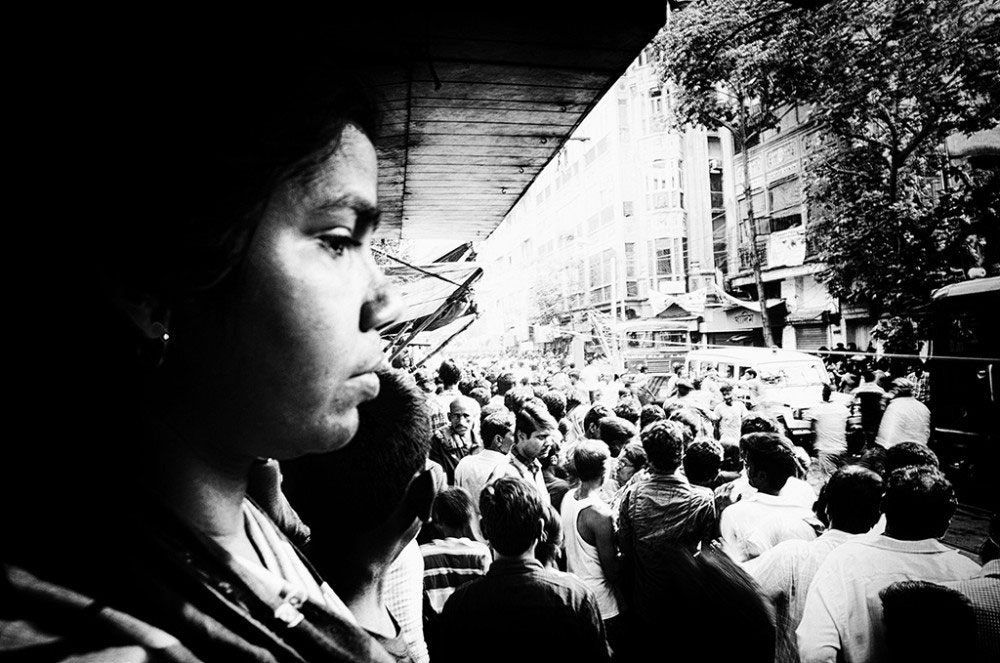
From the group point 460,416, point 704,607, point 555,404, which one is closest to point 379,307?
point 704,607

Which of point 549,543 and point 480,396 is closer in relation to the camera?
point 549,543

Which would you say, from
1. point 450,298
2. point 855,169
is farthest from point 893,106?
point 450,298

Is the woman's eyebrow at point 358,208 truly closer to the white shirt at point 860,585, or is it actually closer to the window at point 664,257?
the white shirt at point 860,585

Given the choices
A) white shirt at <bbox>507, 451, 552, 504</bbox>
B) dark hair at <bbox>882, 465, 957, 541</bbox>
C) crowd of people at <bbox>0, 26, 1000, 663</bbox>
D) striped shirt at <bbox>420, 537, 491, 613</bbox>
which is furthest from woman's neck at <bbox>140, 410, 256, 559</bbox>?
white shirt at <bbox>507, 451, 552, 504</bbox>

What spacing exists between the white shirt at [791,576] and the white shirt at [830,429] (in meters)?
5.17

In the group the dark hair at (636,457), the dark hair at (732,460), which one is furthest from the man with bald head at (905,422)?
the dark hair at (636,457)

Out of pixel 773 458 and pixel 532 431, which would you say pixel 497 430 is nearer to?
pixel 532 431

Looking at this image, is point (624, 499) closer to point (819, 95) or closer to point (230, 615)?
point (230, 615)

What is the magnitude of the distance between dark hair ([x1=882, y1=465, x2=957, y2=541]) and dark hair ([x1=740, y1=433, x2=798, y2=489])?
1.20 m

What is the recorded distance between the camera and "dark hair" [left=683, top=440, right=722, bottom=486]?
173 inches

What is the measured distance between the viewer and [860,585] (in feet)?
9.59

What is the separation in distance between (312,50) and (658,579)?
3387 millimetres

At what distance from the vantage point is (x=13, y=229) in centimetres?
87

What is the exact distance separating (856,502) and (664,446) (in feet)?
3.54
